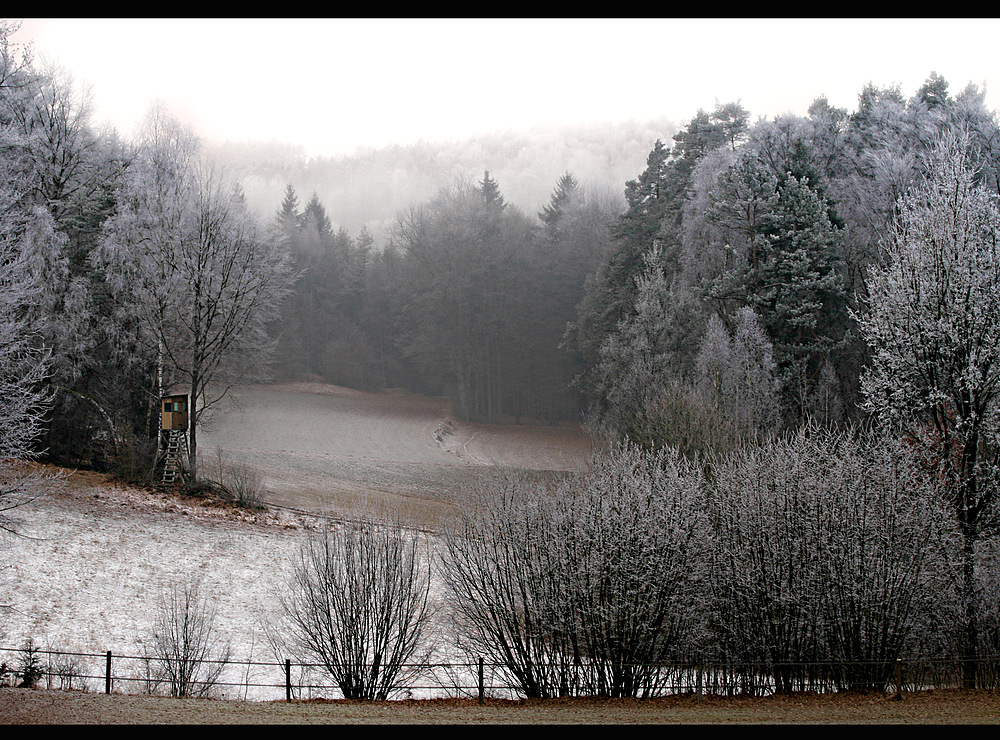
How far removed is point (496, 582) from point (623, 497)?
3103 mm

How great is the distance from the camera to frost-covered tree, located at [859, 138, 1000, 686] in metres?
15.9

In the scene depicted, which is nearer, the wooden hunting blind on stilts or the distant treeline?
the wooden hunting blind on stilts

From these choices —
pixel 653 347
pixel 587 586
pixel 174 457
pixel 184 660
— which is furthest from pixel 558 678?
pixel 653 347

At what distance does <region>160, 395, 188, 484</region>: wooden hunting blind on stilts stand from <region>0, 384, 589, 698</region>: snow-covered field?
2133 mm

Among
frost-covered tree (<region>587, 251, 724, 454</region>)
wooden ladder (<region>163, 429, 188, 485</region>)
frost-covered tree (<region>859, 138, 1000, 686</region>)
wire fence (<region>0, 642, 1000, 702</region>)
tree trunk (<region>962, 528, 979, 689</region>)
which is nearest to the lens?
wire fence (<region>0, 642, 1000, 702</region>)

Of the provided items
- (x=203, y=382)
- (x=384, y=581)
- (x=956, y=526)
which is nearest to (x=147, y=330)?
(x=203, y=382)

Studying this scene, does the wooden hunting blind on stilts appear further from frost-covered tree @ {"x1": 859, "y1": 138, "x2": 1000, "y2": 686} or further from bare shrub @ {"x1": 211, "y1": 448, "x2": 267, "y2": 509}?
frost-covered tree @ {"x1": 859, "y1": 138, "x2": 1000, "y2": 686}

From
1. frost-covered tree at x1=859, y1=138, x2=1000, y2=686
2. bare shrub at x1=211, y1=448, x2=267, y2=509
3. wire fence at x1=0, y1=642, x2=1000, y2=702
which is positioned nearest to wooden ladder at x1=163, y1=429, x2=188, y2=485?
bare shrub at x1=211, y1=448, x2=267, y2=509

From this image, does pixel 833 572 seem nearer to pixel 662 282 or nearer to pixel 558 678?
pixel 558 678

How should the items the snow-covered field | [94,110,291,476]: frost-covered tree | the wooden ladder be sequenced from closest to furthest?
the snow-covered field, the wooden ladder, [94,110,291,476]: frost-covered tree

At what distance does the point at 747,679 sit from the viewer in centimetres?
1494

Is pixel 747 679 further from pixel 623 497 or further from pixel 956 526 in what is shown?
pixel 956 526

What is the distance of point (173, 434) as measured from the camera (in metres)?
29.5

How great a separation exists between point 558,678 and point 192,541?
14.1 m
